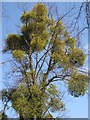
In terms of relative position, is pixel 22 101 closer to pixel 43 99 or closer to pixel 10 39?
pixel 43 99

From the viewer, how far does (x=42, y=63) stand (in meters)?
8.90

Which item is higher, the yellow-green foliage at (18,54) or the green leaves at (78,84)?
the yellow-green foliage at (18,54)

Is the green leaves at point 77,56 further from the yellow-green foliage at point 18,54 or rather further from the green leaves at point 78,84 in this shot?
the yellow-green foliage at point 18,54

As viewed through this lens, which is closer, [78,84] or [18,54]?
[78,84]

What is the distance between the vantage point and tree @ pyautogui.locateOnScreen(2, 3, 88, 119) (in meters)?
8.08

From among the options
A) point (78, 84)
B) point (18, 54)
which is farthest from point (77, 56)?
point (18, 54)

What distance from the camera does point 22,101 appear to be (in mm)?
7957

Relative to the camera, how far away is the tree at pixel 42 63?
8077 millimetres

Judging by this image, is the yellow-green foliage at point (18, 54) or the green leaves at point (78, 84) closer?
the green leaves at point (78, 84)

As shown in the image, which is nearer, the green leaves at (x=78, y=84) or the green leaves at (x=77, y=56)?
the green leaves at (x=78, y=84)

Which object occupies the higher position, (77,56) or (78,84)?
(77,56)

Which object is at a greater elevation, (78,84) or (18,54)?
(18,54)

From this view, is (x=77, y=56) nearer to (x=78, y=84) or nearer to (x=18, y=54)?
(x=78, y=84)

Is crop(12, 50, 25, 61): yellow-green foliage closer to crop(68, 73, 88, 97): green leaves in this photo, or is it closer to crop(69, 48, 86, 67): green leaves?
crop(69, 48, 86, 67): green leaves
